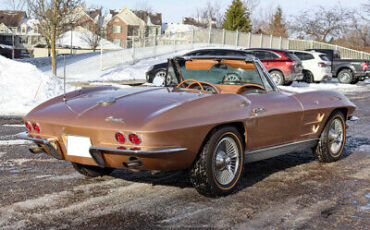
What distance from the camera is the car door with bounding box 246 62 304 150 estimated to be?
4801mm

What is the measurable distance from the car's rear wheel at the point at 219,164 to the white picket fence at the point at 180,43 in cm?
2267

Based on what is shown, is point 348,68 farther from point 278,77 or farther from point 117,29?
point 117,29

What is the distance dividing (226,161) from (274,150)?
923 millimetres

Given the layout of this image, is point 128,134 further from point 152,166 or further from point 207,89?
point 207,89

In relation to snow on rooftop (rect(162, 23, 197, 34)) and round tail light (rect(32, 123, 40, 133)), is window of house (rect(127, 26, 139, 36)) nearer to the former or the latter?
snow on rooftop (rect(162, 23, 197, 34))

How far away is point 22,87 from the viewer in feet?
41.6

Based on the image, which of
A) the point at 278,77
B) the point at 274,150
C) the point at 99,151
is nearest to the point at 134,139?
the point at 99,151

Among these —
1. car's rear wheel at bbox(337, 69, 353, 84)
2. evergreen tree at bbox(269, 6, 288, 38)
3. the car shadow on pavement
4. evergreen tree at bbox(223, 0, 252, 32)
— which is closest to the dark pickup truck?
car's rear wheel at bbox(337, 69, 353, 84)

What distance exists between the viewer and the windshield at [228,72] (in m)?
5.45

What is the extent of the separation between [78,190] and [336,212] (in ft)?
7.96

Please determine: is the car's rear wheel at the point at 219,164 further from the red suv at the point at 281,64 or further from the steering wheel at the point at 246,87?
the red suv at the point at 281,64

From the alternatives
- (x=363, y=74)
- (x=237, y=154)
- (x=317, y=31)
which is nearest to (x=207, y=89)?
(x=237, y=154)

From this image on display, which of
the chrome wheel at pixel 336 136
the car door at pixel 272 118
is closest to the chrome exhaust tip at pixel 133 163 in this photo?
the car door at pixel 272 118

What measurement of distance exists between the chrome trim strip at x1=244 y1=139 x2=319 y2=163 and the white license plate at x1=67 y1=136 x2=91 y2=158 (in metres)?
1.64
